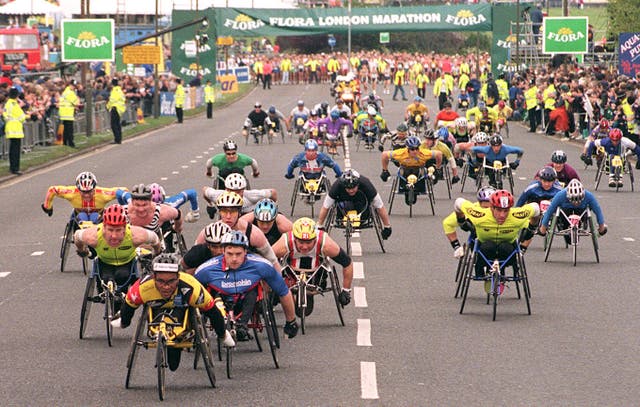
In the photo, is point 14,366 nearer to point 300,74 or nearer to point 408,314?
point 408,314

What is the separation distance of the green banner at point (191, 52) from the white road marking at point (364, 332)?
6537 centimetres

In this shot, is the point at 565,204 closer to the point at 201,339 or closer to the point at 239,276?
the point at 239,276

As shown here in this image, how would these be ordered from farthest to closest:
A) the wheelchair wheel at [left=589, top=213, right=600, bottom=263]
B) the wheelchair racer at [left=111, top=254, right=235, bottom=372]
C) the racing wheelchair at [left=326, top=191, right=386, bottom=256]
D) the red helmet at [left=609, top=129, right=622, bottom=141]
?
the red helmet at [left=609, top=129, right=622, bottom=141] → the racing wheelchair at [left=326, top=191, right=386, bottom=256] → the wheelchair wheel at [left=589, top=213, right=600, bottom=263] → the wheelchair racer at [left=111, top=254, right=235, bottom=372]

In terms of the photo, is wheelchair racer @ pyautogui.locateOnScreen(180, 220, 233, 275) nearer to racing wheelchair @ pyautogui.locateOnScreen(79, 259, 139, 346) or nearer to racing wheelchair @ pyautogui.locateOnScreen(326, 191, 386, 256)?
racing wheelchair @ pyautogui.locateOnScreen(79, 259, 139, 346)

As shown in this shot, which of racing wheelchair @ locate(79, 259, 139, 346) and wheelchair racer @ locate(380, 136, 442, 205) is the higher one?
wheelchair racer @ locate(380, 136, 442, 205)

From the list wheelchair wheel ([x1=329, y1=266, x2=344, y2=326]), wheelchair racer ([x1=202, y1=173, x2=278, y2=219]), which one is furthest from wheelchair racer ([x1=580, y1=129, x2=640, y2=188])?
wheelchair wheel ([x1=329, y1=266, x2=344, y2=326])

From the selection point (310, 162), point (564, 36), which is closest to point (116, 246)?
point (310, 162)

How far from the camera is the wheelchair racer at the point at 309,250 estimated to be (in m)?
13.8

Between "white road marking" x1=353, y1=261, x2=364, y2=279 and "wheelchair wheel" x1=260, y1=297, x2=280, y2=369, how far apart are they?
16.6ft

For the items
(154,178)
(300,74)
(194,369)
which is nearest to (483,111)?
(154,178)

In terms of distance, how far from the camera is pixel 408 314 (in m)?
15.4

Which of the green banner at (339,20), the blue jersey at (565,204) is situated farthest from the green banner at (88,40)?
the blue jersey at (565,204)

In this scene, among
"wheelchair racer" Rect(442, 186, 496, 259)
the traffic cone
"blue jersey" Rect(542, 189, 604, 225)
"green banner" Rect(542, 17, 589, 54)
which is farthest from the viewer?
"green banner" Rect(542, 17, 589, 54)

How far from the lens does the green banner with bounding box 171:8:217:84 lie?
79750 millimetres
